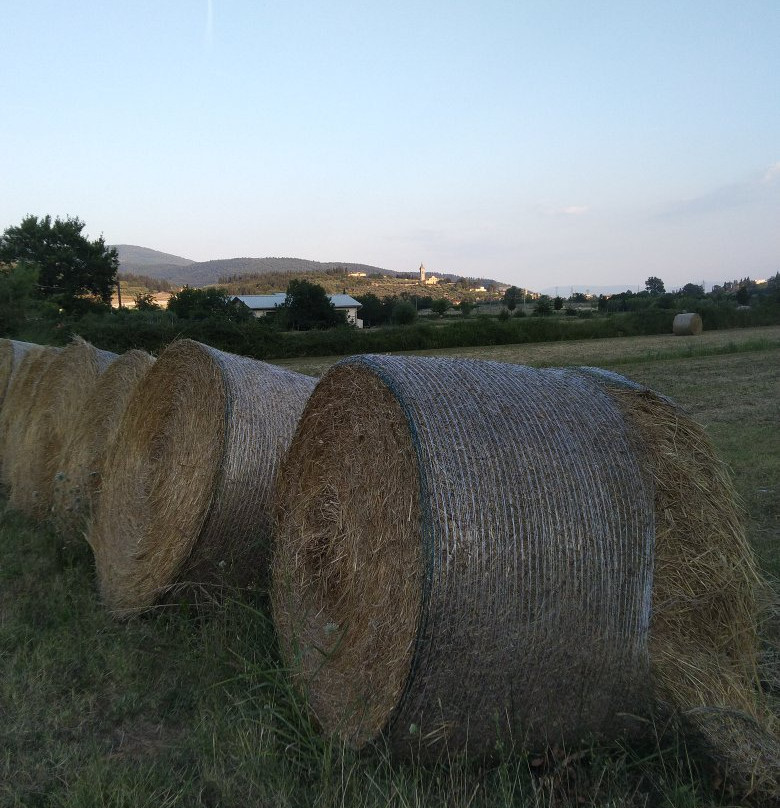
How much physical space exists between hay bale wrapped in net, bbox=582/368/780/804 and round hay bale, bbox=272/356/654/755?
136 millimetres

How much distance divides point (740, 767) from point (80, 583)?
4.77 metres

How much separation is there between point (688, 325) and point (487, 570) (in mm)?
42216

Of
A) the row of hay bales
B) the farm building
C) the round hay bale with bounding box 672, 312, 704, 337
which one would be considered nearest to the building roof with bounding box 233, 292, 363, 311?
the farm building

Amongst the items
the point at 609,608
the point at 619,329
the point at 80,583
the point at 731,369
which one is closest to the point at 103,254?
the point at 619,329

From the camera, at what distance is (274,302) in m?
88.1

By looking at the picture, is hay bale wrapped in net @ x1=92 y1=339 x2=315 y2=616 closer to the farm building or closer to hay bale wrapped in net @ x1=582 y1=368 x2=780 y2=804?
hay bale wrapped in net @ x1=582 y1=368 x2=780 y2=804

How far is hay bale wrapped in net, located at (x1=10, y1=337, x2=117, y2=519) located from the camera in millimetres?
8109

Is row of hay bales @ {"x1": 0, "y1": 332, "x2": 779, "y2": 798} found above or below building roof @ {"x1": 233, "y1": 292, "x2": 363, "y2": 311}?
above

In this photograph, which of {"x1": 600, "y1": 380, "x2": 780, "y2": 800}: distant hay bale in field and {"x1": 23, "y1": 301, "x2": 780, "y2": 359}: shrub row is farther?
{"x1": 23, "y1": 301, "x2": 780, "y2": 359}: shrub row

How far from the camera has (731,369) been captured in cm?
2200

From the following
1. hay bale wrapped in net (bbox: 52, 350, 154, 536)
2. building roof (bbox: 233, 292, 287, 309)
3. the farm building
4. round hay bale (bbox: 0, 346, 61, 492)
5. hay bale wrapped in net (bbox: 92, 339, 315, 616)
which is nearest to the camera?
hay bale wrapped in net (bbox: 92, 339, 315, 616)

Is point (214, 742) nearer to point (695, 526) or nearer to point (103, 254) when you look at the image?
point (695, 526)

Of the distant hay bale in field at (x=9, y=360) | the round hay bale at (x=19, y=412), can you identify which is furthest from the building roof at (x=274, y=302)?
the round hay bale at (x=19, y=412)

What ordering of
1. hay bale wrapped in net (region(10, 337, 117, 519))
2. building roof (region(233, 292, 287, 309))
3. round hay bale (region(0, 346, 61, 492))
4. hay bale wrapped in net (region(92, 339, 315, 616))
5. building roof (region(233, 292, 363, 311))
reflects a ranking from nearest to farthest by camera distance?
hay bale wrapped in net (region(92, 339, 315, 616)), hay bale wrapped in net (region(10, 337, 117, 519)), round hay bale (region(0, 346, 61, 492)), building roof (region(233, 292, 363, 311)), building roof (region(233, 292, 287, 309))
